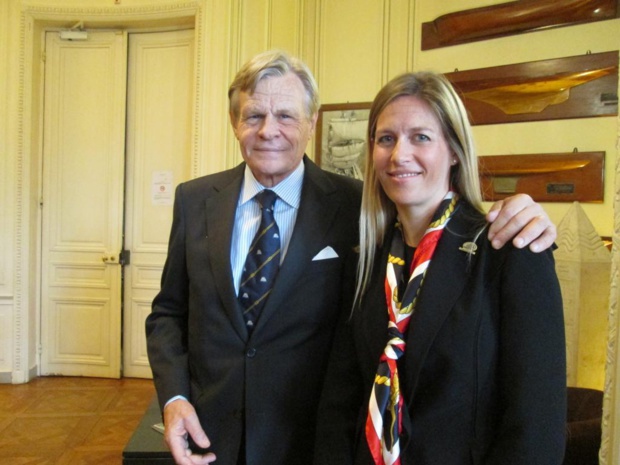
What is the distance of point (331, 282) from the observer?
1288mm

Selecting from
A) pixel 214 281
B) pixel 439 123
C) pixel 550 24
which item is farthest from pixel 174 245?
pixel 550 24

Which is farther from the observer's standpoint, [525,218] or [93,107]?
[93,107]

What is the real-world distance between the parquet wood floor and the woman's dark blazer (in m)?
2.44

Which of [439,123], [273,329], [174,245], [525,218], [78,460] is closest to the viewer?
[525,218]

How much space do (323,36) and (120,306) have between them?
2679mm

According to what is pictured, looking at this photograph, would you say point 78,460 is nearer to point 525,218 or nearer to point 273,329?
point 273,329

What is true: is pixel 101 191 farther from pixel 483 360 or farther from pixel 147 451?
pixel 483 360

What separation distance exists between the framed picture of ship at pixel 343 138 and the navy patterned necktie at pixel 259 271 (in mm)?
2342

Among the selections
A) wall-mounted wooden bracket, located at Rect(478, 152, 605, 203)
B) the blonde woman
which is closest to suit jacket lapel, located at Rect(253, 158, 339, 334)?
the blonde woman

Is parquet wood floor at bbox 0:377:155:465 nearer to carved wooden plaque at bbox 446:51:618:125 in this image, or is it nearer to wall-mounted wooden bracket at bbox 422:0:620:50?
carved wooden plaque at bbox 446:51:618:125

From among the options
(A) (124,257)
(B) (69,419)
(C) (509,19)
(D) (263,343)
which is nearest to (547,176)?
(C) (509,19)

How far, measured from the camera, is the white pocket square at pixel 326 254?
4.24 feet

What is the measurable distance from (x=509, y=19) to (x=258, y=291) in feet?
8.79

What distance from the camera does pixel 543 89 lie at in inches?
119
